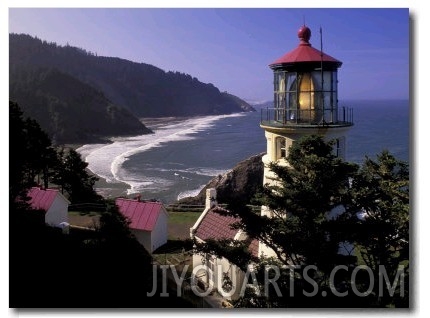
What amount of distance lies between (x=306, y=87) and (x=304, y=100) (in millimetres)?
122

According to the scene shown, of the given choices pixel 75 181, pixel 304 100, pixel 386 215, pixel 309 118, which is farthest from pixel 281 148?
pixel 75 181

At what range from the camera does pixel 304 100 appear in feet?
13.8

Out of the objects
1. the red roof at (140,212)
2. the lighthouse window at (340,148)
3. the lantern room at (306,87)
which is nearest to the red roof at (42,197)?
the red roof at (140,212)

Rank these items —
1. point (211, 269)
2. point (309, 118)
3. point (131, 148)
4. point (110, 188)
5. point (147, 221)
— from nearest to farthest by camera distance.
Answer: point (309, 118), point (211, 269), point (147, 221), point (110, 188), point (131, 148)

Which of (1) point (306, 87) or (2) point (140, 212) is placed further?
(2) point (140, 212)

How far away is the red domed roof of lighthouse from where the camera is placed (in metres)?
4.09

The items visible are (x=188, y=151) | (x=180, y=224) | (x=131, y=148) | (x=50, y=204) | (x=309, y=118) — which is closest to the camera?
(x=309, y=118)

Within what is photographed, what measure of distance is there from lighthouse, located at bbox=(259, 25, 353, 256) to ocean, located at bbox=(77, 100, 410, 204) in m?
1.29

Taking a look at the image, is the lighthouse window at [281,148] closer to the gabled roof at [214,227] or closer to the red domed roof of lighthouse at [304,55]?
A: the red domed roof of lighthouse at [304,55]

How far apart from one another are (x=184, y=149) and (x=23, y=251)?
20.8 feet

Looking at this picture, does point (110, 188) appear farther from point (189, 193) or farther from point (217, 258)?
point (217, 258)

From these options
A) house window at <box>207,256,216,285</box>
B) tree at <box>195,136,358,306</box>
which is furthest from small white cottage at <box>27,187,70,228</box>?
tree at <box>195,136,358,306</box>

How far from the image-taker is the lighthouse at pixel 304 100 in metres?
4.13
